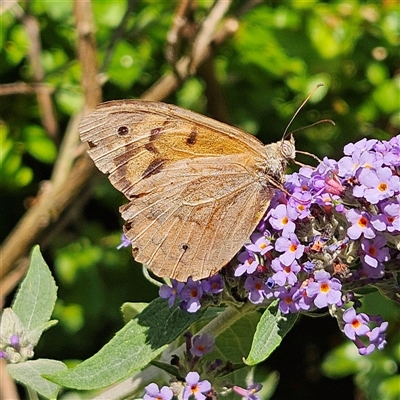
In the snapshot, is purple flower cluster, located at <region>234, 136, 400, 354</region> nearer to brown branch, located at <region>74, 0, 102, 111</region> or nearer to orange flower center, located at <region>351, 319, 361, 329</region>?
orange flower center, located at <region>351, 319, 361, 329</region>

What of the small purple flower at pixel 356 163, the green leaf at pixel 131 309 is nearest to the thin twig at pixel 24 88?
the green leaf at pixel 131 309

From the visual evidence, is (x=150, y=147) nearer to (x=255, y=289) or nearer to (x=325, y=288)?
(x=255, y=289)

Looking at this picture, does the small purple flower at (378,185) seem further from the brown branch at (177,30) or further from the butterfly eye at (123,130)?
the brown branch at (177,30)

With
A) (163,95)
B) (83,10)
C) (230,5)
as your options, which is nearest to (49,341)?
(163,95)

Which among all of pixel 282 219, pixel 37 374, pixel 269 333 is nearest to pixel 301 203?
pixel 282 219

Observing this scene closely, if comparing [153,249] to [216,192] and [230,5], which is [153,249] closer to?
[216,192]

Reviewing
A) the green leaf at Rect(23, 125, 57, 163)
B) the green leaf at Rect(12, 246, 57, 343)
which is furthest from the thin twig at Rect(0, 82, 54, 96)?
the green leaf at Rect(12, 246, 57, 343)
